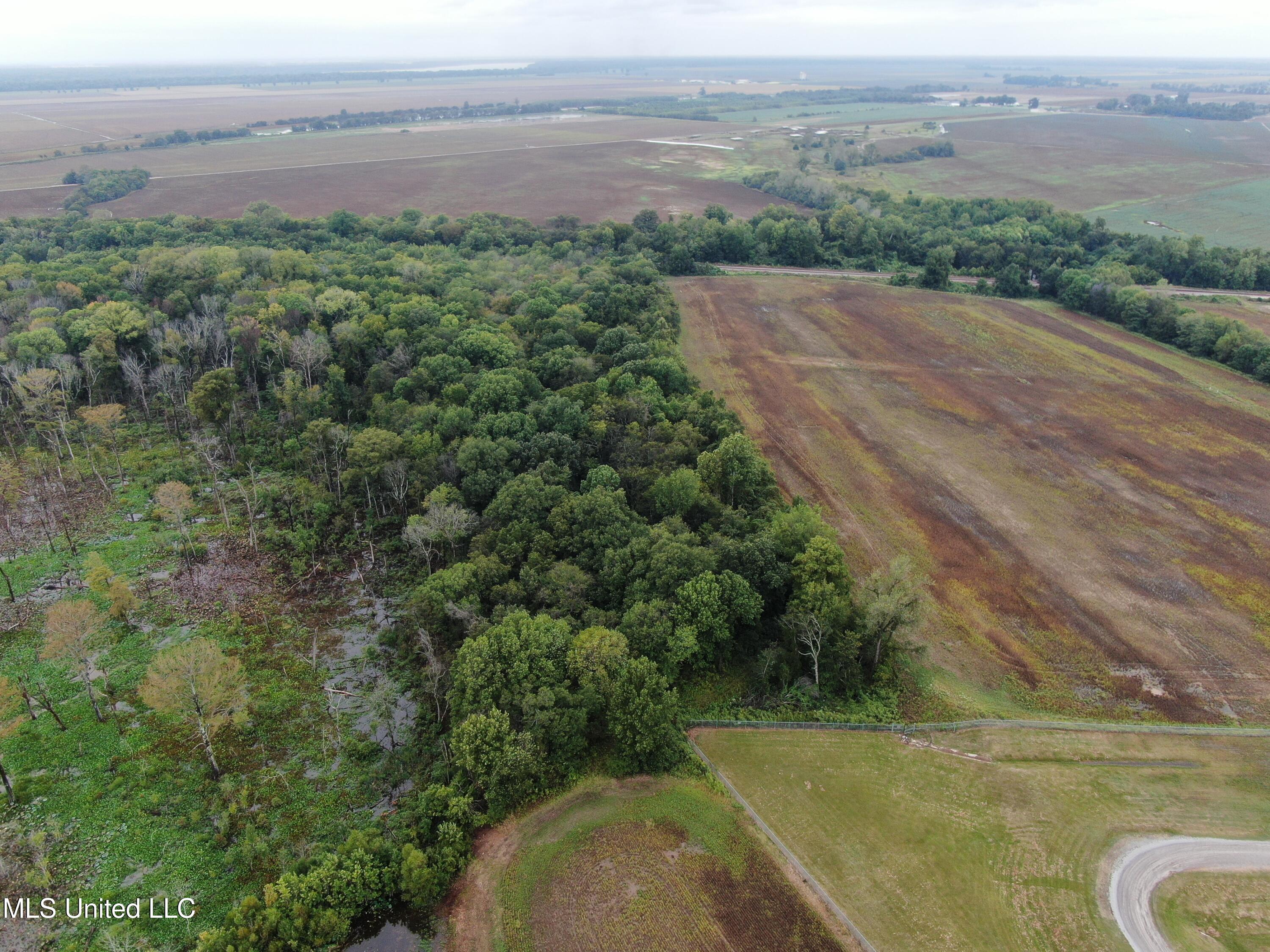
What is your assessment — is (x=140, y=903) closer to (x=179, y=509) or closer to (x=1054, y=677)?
(x=179, y=509)

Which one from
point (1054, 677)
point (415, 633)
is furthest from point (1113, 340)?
point (415, 633)

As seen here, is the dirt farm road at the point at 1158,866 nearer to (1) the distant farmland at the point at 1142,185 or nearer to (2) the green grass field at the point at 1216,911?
(2) the green grass field at the point at 1216,911

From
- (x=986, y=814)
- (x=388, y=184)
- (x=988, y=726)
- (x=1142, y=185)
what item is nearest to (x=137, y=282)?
(x=388, y=184)

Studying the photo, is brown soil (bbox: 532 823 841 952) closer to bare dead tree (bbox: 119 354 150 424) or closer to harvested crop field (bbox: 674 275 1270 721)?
harvested crop field (bbox: 674 275 1270 721)

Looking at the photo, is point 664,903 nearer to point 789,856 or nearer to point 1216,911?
point 789,856

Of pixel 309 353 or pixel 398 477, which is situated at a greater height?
pixel 309 353

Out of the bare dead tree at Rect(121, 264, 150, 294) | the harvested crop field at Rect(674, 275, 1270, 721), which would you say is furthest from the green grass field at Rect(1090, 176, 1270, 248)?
the bare dead tree at Rect(121, 264, 150, 294)
